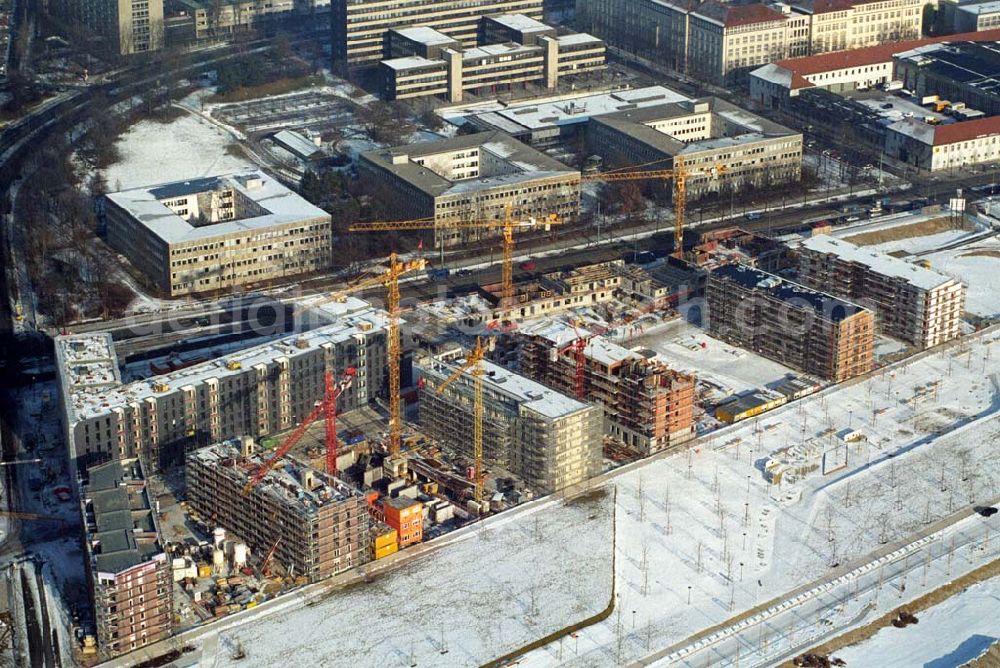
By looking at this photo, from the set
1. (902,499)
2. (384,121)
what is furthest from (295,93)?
(902,499)

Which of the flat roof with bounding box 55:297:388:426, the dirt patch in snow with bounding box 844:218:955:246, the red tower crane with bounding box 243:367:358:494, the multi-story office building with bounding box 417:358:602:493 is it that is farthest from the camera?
the dirt patch in snow with bounding box 844:218:955:246

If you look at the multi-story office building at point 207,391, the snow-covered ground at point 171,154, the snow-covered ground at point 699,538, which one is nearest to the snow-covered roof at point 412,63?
the snow-covered ground at point 171,154

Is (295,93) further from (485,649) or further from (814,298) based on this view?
(485,649)

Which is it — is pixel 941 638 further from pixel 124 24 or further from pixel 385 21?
pixel 124 24

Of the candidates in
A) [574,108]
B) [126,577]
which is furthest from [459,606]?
[574,108]

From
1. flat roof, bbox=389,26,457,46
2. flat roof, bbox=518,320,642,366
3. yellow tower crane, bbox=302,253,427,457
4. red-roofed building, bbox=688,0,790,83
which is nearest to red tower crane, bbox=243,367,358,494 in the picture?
yellow tower crane, bbox=302,253,427,457

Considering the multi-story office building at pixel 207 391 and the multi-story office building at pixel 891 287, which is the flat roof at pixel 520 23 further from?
the multi-story office building at pixel 207 391

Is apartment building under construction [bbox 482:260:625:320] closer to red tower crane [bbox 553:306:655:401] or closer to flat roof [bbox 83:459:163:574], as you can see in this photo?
red tower crane [bbox 553:306:655:401]
